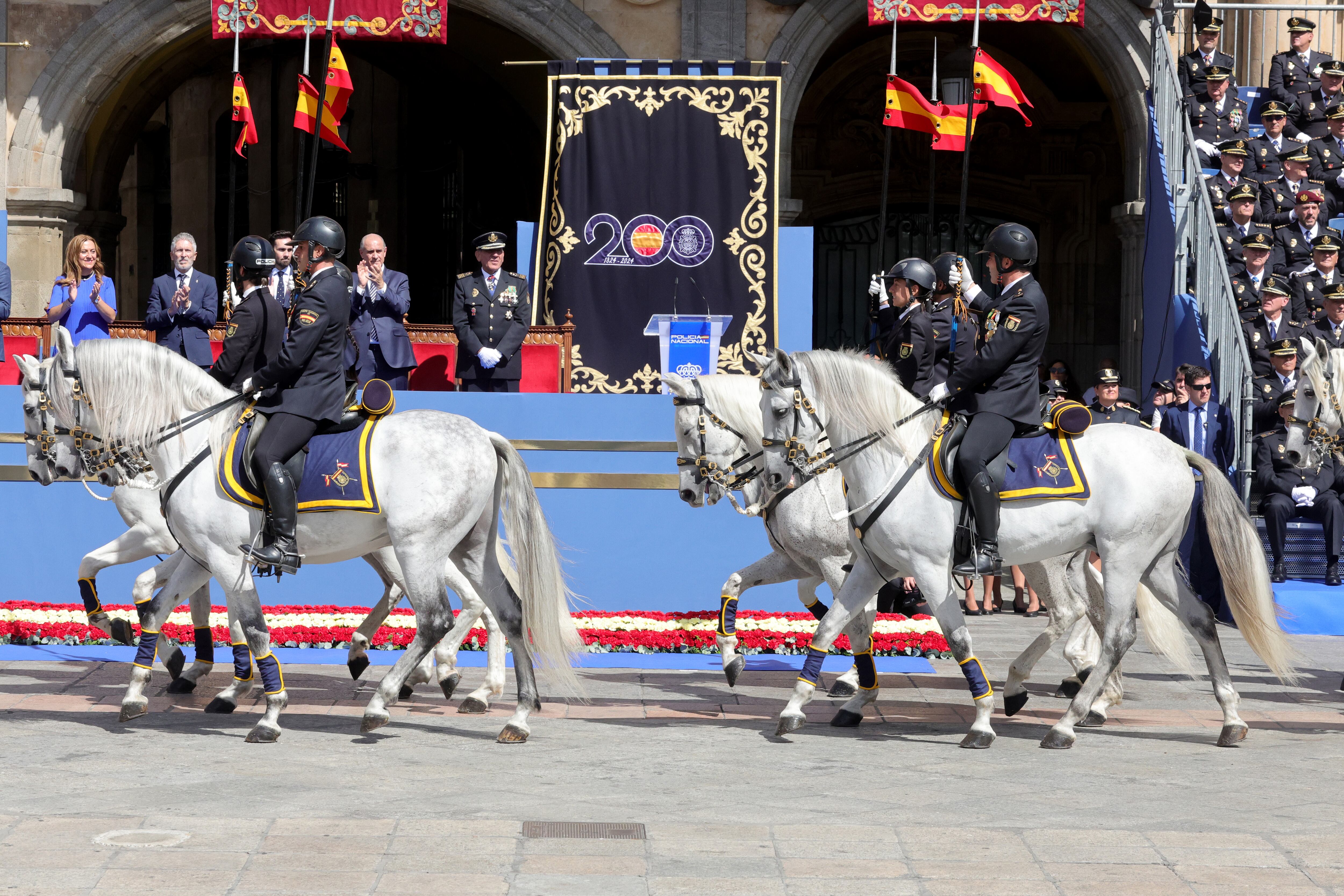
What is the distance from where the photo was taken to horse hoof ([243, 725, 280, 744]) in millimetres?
7715

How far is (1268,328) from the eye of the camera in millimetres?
13555

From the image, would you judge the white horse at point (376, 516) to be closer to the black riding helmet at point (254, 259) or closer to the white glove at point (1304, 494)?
the black riding helmet at point (254, 259)

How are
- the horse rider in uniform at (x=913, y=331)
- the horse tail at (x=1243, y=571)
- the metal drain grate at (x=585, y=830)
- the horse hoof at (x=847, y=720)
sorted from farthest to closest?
the horse rider in uniform at (x=913, y=331), the horse hoof at (x=847, y=720), the horse tail at (x=1243, y=571), the metal drain grate at (x=585, y=830)

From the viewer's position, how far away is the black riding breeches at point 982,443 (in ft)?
26.0

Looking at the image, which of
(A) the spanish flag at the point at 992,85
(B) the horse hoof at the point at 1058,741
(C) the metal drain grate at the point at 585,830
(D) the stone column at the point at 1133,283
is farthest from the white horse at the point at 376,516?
(D) the stone column at the point at 1133,283

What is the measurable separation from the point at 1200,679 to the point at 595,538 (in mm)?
4266

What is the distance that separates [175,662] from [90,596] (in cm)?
71

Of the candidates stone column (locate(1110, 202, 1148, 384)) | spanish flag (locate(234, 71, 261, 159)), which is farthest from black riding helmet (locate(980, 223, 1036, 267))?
stone column (locate(1110, 202, 1148, 384))

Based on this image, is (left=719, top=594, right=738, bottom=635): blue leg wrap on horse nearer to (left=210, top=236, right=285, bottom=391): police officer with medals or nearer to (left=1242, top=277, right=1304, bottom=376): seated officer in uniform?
(left=210, top=236, right=285, bottom=391): police officer with medals

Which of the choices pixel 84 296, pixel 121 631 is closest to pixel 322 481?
pixel 121 631

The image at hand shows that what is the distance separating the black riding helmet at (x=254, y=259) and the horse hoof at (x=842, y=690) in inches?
157

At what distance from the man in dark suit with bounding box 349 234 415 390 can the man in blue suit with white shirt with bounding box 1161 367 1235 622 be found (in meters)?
6.01

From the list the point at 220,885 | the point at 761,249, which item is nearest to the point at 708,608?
the point at 761,249

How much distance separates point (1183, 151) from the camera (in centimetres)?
1555
